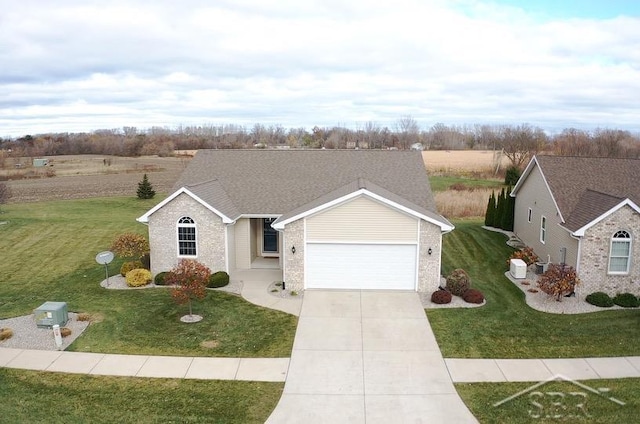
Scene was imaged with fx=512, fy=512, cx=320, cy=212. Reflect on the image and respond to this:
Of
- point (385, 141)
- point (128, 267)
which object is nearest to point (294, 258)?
point (128, 267)

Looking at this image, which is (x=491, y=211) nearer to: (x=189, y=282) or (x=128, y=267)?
(x=189, y=282)

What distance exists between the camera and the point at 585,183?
24.8 meters

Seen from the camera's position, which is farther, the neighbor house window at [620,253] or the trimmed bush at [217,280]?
the trimmed bush at [217,280]

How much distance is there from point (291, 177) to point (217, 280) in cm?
742

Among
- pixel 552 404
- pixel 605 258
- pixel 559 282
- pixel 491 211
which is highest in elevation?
pixel 491 211

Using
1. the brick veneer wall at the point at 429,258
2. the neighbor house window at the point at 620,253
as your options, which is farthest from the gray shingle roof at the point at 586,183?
the brick veneer wall at the point at 429,258

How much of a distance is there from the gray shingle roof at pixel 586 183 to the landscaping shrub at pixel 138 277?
18336 millimetres

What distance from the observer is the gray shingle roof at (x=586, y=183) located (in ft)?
71.7

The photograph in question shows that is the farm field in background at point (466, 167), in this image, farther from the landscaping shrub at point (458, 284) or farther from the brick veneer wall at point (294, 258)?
the brick veneer wall at point (294, 258)

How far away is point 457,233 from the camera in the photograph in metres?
32.0

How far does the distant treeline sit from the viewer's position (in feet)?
249

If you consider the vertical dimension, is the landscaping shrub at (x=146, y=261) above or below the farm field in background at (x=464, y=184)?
below

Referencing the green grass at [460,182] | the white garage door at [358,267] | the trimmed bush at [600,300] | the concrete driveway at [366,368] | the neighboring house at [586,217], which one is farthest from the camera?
the green grass at [460,182]

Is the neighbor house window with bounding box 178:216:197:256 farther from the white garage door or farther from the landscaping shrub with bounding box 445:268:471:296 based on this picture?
the landscaping shrub with bounding box 445:268:471:296
